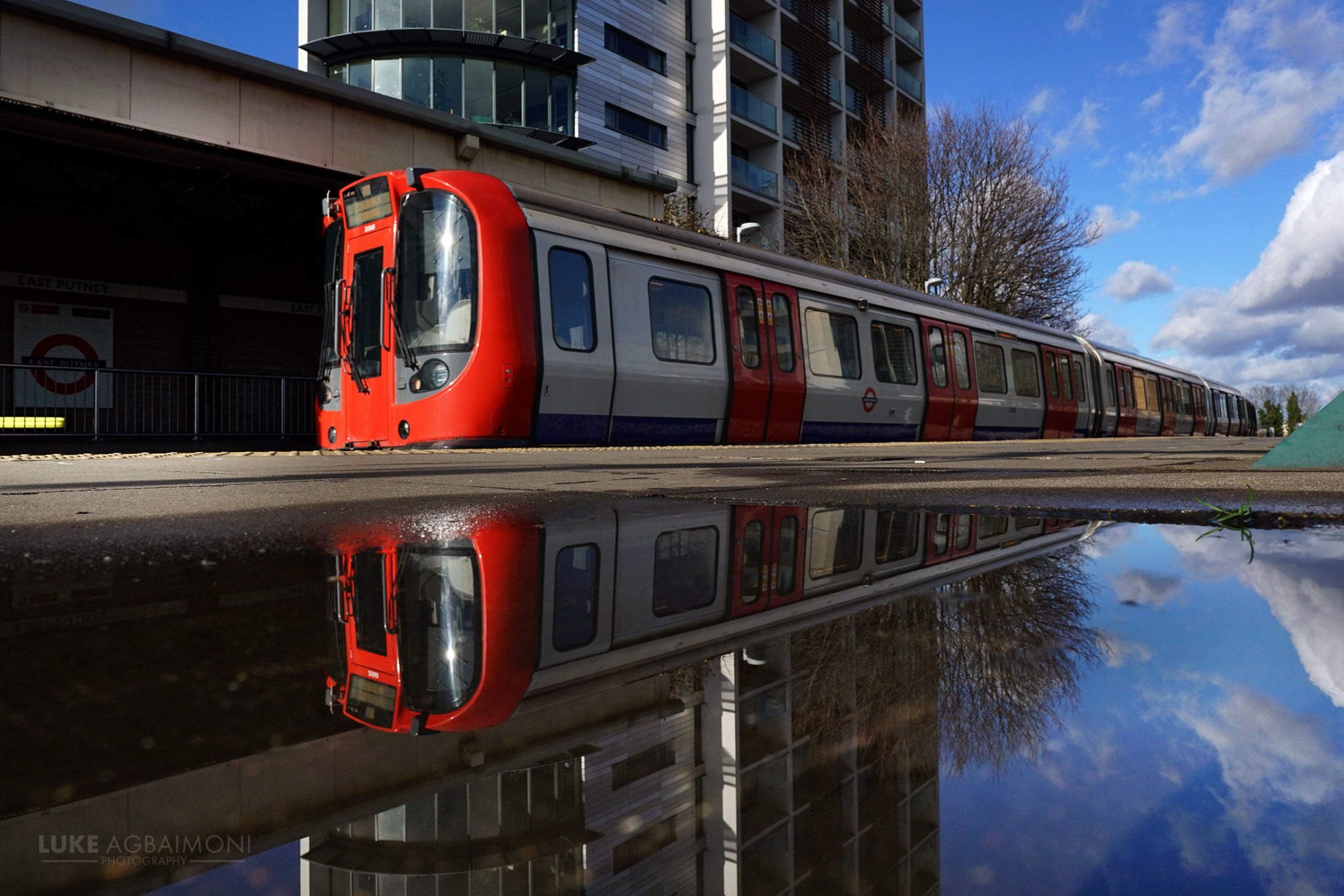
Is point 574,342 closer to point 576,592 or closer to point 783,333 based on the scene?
point 783,333

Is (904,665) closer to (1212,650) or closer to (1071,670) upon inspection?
(1071,670)

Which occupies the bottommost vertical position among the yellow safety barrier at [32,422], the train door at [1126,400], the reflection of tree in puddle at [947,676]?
the reflection of tree in puddle at [947,676]

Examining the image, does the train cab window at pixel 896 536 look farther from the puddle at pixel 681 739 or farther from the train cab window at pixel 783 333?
the train cab window at pixel 783 333

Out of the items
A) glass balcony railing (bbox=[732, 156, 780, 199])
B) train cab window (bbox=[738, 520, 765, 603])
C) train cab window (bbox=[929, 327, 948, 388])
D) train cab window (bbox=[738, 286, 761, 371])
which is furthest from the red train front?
glass balcony railing (bbox=[732, 156, 780, 199])

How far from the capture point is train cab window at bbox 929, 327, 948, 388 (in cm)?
1346

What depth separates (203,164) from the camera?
12.2m

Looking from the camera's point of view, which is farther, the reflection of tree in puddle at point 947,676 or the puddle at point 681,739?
the reflection of tree in puddle at point 947,676

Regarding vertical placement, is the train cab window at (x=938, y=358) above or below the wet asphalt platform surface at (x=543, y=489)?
above

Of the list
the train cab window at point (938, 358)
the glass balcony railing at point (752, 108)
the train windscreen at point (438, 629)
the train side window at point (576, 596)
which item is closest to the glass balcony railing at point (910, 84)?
the glass balcony railing at point (752, 108)

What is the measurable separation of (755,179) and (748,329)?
20.8 metres

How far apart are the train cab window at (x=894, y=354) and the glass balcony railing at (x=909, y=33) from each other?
97.5 ft

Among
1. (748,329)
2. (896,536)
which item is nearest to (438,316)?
(748,329)

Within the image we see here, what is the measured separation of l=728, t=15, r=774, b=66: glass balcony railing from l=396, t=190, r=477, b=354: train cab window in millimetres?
23497

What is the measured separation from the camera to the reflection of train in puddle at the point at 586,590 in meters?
0.83
